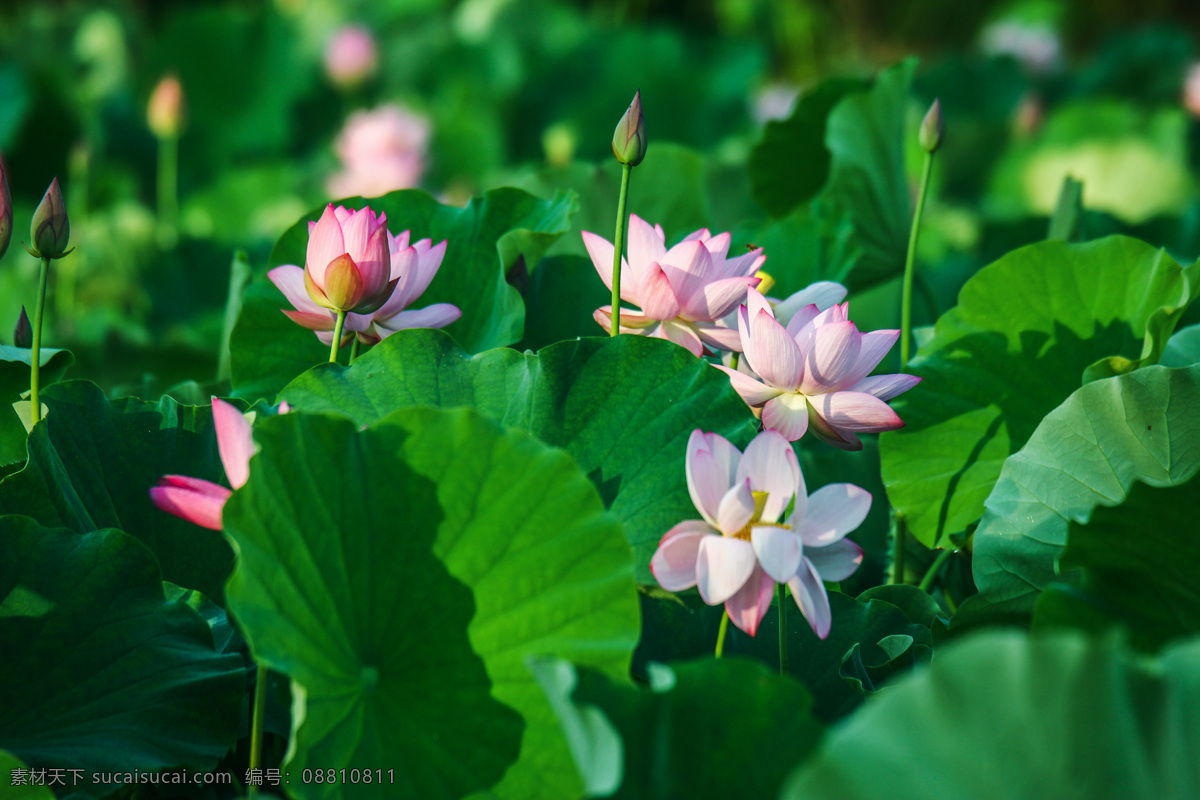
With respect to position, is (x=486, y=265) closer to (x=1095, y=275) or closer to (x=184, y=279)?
(x=1095, y=275)

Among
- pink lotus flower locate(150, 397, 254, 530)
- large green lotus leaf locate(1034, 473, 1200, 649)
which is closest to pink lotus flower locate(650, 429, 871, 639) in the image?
large green lotus leaf locate(1034, 473, 1200, 649)

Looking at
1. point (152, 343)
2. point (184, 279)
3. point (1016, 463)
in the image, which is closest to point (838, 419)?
point (1016, 463)

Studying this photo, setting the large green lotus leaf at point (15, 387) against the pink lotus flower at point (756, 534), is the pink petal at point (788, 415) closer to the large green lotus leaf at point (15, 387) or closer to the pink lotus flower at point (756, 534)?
the pink lotus flower at point (756, 534)

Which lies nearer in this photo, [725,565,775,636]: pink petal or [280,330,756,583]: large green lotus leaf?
[725,565,775,636]: pink petal

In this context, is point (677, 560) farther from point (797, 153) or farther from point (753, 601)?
point (797, 153)

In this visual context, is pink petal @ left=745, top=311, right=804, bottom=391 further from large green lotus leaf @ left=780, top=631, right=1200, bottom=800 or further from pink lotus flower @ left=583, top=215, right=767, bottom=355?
large green lotus leaf @ left=780, top=631, right=1200, bottom=800

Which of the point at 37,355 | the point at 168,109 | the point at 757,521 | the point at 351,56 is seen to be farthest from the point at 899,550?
the point at 351,56
